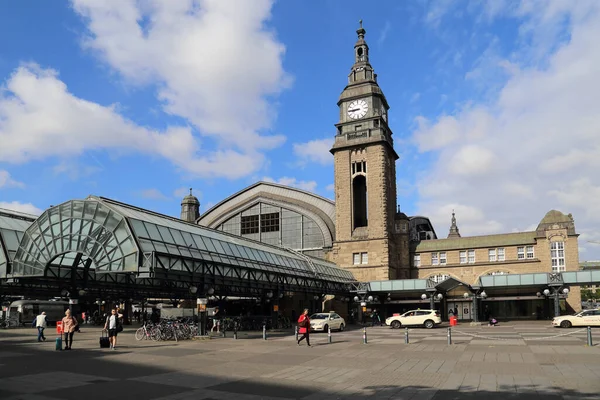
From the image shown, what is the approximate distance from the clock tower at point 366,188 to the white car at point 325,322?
20.4m

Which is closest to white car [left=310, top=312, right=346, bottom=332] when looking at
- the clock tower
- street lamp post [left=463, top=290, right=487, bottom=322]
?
street lamp post [left=463, top=290, right=487, bottom=322]

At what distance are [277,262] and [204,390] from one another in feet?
105

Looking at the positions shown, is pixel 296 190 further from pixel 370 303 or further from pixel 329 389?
pixel 329 389

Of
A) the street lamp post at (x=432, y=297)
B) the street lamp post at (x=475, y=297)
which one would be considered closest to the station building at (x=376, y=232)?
the street lamp post at (x=475, y=297)

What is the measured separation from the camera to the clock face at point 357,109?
221 ft

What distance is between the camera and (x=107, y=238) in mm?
28922

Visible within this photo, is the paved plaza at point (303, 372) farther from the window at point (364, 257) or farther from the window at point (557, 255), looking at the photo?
the window at point (364, 257)

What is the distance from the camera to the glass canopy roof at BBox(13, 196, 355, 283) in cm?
2850

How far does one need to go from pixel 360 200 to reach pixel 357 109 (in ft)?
41.1

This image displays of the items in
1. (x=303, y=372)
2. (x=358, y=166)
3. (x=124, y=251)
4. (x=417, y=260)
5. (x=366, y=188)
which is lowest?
(x=303, y=372)

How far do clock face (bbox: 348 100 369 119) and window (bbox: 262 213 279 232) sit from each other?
1765cm

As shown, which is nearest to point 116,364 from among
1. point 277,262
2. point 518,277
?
point 277,262

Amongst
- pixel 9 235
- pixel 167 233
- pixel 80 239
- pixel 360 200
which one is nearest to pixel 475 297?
pixel 360 200

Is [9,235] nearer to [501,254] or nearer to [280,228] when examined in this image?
[280,228]
